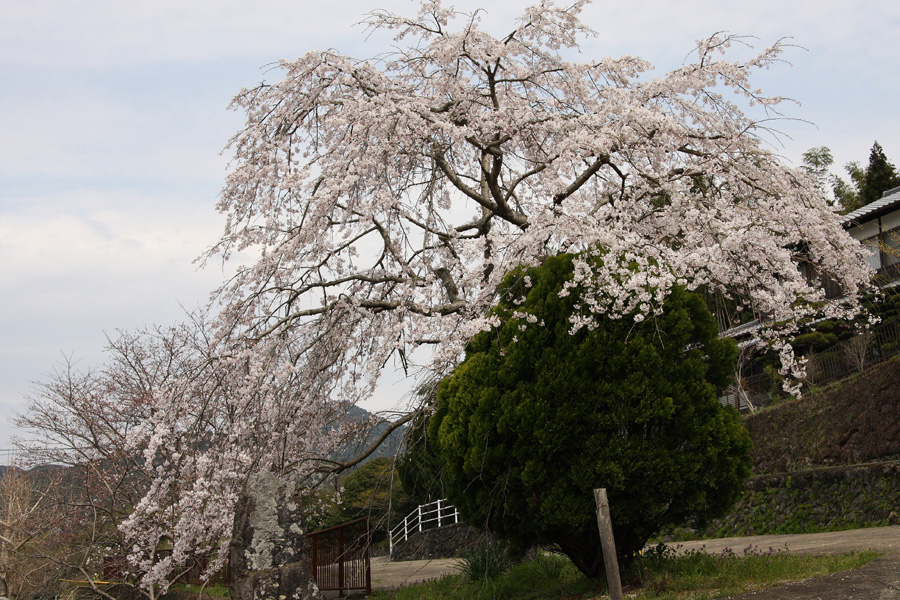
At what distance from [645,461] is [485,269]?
2.40 meters

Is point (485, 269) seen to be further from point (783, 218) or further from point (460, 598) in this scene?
point (460, 598)

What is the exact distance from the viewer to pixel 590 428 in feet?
16.3

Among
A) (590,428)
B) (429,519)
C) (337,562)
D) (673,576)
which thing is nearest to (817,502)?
(673,576)

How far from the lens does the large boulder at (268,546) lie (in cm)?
540

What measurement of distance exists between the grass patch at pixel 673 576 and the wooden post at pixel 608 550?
2.51ft

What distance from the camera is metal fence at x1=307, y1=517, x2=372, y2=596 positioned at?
8688 millimetres

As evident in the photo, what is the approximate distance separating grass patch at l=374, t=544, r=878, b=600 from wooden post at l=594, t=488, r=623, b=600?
764 millimetres

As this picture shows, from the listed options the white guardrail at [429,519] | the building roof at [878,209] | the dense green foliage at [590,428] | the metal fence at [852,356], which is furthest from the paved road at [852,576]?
the building roof at [878,209]

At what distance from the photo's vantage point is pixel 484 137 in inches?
252

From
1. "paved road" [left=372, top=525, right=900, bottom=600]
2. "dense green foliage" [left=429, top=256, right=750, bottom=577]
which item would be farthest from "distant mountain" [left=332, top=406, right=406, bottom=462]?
"paved road" [left=372, top=525, right=900, bottom=600]

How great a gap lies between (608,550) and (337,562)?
582cm

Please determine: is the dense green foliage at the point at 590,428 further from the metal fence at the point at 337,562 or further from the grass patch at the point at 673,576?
the metal fence at the point at 337,562

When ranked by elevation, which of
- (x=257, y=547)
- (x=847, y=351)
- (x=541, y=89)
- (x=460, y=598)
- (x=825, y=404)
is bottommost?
(x=460, y=598)

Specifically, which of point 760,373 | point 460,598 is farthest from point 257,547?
point 760,373
